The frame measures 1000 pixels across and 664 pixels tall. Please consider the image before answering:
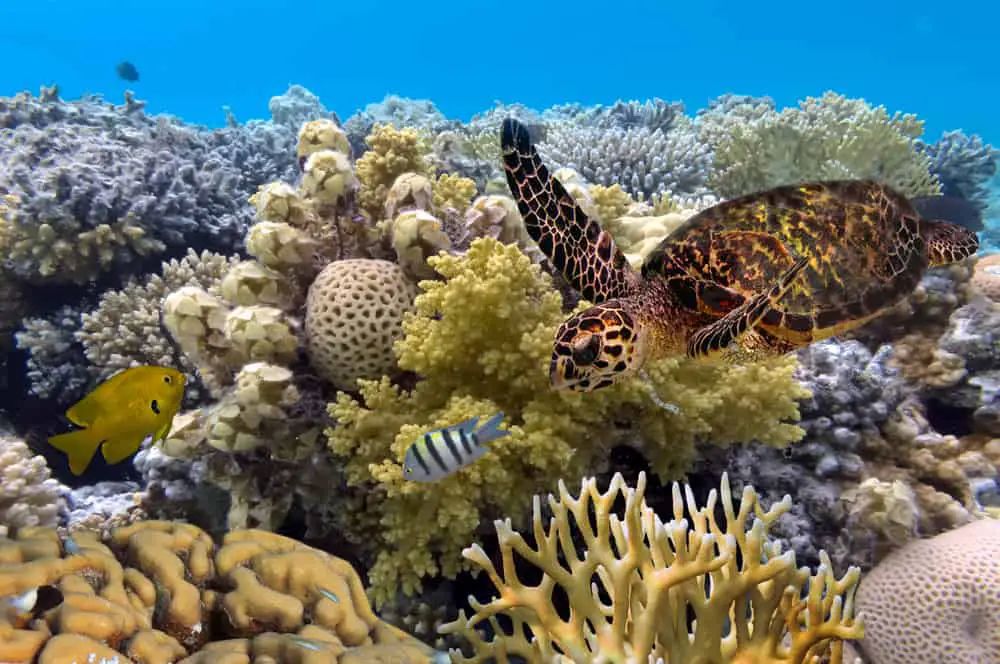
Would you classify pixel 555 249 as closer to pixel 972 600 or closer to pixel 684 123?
pixel 972 600

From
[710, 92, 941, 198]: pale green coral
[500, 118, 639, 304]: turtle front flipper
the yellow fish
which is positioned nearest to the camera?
the yellow fish

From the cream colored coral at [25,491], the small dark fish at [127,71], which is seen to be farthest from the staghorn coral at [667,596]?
the small dark fish at [127,71]

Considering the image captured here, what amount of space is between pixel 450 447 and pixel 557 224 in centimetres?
109

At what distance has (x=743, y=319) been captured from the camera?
6.01 feet

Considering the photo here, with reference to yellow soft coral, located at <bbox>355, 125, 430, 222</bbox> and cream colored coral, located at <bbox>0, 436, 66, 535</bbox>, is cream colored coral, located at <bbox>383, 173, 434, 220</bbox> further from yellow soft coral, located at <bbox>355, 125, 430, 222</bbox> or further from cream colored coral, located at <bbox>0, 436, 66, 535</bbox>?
cream colored coral, located at <bbox>0, 436, 66, 535</bbox>

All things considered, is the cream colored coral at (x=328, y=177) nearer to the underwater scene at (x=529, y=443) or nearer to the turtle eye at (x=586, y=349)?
the underwater scene at (x=529, y=443)

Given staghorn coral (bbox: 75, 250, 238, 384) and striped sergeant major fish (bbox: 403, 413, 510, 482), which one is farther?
staghorn coral (bbox: 75, 250, 238, 384)

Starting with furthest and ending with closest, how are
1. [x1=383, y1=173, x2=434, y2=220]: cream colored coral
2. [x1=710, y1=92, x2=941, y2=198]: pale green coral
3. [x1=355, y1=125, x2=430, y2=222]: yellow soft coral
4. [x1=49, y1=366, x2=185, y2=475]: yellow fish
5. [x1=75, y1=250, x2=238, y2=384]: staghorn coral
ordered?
[x1=710, y1=92, x2=941, y2=198]: pale green coral, [x1=75, y1=250, x2=238, y2=384]: staghorn coral, [x1=355, y1=125, x2=430, y2=222]: yellow soft coral, [x1=383, y1=173, x2=434, y2=220]: cream colored coral, [x1=49, y1=366, x2=185, y2=475]: yellow fish

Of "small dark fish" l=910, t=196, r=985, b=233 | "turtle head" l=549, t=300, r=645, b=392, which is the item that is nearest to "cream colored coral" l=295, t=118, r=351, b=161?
"turtle head" l=549, t=300, r=645, b=392

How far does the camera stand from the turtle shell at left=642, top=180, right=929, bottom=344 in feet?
7.68

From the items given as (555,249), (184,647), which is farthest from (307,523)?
(555,249)

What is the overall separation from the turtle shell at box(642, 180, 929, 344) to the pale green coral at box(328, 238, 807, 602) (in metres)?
0.42

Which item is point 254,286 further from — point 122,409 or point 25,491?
point 25,491

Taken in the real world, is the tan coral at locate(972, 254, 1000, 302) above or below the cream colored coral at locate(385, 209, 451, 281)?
below
